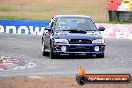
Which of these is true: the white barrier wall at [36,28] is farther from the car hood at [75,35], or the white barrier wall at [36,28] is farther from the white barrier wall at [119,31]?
the car hood at [75,35]

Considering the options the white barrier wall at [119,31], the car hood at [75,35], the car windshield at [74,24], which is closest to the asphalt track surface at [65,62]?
the car hood at [75,35]

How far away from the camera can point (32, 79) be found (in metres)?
13.8

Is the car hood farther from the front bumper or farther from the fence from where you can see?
the fence

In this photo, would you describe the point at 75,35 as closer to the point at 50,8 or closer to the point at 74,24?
the point at 74,24

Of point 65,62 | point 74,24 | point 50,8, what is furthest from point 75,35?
point 50,8

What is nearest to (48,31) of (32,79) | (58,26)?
(58,26)

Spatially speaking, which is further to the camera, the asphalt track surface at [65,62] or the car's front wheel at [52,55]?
the car's front wheel at [52,55]

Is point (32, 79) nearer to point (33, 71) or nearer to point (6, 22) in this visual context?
point (33, 71)

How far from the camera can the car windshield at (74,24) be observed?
2164cm

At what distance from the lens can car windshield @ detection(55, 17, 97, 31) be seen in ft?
71.0

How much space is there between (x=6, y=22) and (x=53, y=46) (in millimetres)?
17956

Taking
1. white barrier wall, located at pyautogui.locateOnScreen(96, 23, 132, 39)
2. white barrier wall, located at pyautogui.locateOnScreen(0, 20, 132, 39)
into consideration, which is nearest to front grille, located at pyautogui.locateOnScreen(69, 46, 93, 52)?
white barrier wall, located at pyautogui.locateOnScreen(96, 23, 132, 39)

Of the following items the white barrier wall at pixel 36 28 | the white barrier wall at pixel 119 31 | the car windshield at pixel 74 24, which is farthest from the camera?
the white barrier wall at pixel 36 28

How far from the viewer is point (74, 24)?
2181 centimetres
